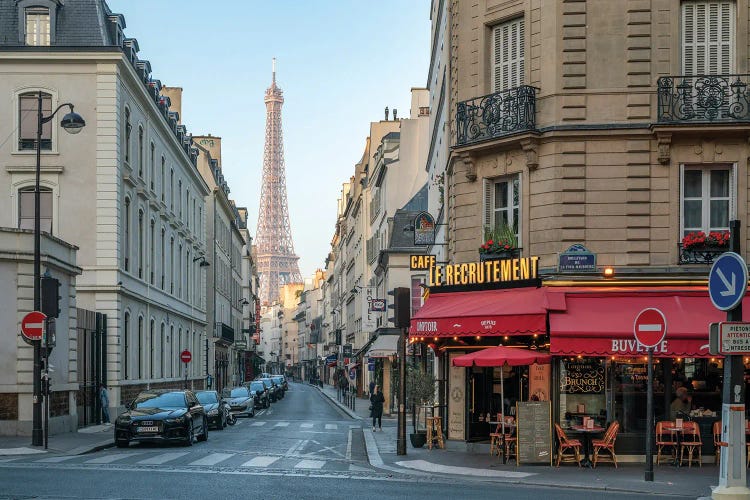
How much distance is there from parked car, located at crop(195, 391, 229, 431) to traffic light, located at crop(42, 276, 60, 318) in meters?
11.0

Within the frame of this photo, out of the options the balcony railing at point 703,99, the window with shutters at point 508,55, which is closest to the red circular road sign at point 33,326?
the window with shutters at point 508,55

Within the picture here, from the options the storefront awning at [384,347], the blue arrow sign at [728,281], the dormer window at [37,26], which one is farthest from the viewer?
the storefront awning at [384,347]

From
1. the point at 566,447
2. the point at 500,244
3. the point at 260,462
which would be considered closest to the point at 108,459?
the point at 260,462

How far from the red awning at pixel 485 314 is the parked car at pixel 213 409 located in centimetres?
1353

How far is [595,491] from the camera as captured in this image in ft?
55.9

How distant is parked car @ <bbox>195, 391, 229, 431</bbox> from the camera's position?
3603cm

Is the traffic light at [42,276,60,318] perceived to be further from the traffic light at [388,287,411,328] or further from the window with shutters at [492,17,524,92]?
the window with shutters at [492,17,524,92]

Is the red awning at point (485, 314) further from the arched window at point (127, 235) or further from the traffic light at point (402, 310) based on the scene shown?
the arched window at point (127, 235)

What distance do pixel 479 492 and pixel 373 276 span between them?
51800 millimetres

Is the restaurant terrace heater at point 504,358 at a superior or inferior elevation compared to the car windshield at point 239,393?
superior

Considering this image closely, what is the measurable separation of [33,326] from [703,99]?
50.3 ft

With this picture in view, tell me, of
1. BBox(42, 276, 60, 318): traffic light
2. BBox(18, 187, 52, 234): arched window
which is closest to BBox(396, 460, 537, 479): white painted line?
BBox(42, 276, 60, 318): traffic light

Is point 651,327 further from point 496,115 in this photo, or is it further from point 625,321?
point 496,115

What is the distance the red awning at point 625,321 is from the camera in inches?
812
